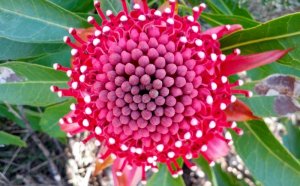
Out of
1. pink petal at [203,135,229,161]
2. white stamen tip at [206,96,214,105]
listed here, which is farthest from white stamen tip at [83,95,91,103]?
pink petal at [203,135,229,161]

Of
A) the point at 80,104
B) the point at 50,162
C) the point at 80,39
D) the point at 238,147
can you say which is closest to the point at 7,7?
the point at 80,39

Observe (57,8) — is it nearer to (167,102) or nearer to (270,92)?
(167,102)

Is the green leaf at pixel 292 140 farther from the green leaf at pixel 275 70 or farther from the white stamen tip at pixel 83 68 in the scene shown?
the white stamen tip at pixel 83 68

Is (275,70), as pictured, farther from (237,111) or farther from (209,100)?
(209,100)

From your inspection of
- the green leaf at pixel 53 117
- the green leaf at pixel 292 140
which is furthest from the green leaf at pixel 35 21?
the green leaf at pixel 292 140

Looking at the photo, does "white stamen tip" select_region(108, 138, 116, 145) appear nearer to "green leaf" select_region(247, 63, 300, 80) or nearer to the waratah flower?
the waratah flower
